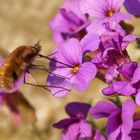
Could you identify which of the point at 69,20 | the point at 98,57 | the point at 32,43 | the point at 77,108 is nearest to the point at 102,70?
the point at 98,57

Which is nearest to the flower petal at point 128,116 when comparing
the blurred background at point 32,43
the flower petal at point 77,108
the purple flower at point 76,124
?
the purple flower at point 76,124

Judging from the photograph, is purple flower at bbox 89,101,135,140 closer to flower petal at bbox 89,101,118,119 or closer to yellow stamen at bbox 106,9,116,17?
flower petal at bbox 89,101,118,119

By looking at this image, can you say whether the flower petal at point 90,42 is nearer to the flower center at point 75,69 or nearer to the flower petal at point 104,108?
the flower center at point 75,69

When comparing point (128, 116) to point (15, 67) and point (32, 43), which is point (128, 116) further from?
point (32, 43)

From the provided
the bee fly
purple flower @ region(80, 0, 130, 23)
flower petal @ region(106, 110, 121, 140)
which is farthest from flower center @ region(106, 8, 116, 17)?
flower petal @ region(106, 110, 121, 140)

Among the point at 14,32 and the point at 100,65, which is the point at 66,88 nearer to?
the point at 100,65

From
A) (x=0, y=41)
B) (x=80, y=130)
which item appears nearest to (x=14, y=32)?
(x=0, y=41)
